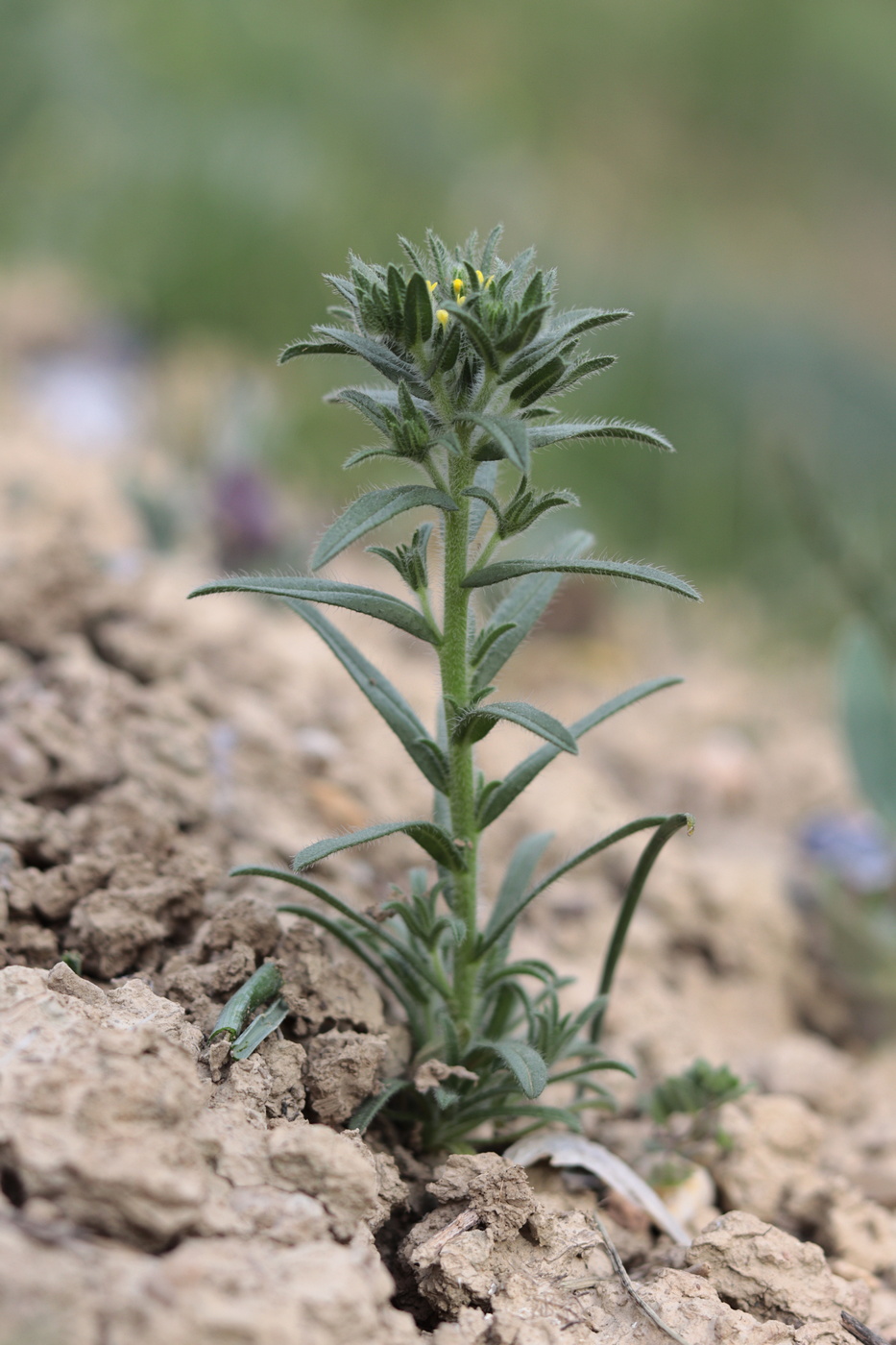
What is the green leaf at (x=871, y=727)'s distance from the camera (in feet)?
9.86

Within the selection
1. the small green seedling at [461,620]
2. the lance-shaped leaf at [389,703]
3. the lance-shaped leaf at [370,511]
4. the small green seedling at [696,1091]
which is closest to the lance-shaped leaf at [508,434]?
the small green seedling at [461,620]

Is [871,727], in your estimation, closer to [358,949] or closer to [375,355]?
[358,949]

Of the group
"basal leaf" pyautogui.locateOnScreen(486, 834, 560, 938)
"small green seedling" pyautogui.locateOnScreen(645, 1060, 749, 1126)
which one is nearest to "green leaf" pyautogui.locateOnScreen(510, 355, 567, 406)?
"basal leaf" pyautogui.locateOnScreen(486, 834, 560, 938)

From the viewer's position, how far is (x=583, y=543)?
2062 mm

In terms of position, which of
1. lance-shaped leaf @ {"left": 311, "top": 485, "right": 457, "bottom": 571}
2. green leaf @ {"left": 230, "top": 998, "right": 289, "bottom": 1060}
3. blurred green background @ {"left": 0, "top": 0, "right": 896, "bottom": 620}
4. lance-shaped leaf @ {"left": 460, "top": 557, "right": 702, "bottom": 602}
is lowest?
green leaf @ {"left": 230, "top": 998, "right": 289, "bottom": 1060}

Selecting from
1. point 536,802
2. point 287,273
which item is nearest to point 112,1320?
point 536,802

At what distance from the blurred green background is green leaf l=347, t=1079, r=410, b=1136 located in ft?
11.8

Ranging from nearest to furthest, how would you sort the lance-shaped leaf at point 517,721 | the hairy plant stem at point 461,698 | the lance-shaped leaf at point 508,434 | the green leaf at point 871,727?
the lance-shaped leaf at point 508,434, the lance-shaped leaf at point 517,721, the hairy plant stem at point 461,698, the green leaf at point 871,727

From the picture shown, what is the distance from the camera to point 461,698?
1761mm

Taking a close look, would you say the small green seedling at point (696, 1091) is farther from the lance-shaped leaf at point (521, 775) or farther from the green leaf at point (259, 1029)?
the green leaf at point (259, 1029)

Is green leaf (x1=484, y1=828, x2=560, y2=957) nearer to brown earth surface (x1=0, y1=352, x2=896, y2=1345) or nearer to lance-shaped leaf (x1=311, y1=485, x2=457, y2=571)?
brown earth surface (x1=0, y1=352, x2=896, y2=1345)

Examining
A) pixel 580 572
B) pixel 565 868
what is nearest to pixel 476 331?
pixel 580 572

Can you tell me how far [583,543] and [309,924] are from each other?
818 millimetres

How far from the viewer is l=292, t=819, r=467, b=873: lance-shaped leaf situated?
63.1 inches
